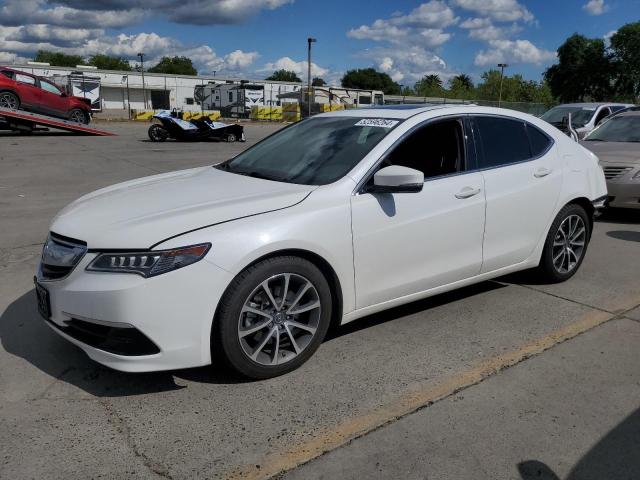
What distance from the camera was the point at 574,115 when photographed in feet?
43.7

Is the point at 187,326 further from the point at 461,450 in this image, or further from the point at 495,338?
the point at 495,338

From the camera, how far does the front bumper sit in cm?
278

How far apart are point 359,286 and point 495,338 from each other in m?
1.11

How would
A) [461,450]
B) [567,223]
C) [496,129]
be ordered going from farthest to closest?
[567,223] < [496,129] < [461,450]

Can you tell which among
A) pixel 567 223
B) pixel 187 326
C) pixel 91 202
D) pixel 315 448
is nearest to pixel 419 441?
pixel 315 448

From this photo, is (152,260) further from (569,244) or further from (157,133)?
(157,133)

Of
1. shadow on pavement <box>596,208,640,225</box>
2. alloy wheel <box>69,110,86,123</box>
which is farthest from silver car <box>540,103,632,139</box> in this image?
alloy wheel <box>69,110,86,123</box>

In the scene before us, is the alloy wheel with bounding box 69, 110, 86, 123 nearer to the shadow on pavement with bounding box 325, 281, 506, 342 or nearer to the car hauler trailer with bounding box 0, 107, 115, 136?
the car hauler trailer with bounding box 0, 107, 115, 136

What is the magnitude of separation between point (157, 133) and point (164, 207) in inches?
710

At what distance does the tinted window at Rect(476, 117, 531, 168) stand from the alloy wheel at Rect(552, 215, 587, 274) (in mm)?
798

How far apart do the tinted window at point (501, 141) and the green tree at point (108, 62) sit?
13561 cm

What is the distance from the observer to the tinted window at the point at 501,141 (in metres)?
4.22

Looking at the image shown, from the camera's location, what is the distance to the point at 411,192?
3.52 metres

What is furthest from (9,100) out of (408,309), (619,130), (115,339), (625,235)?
(115,339)
